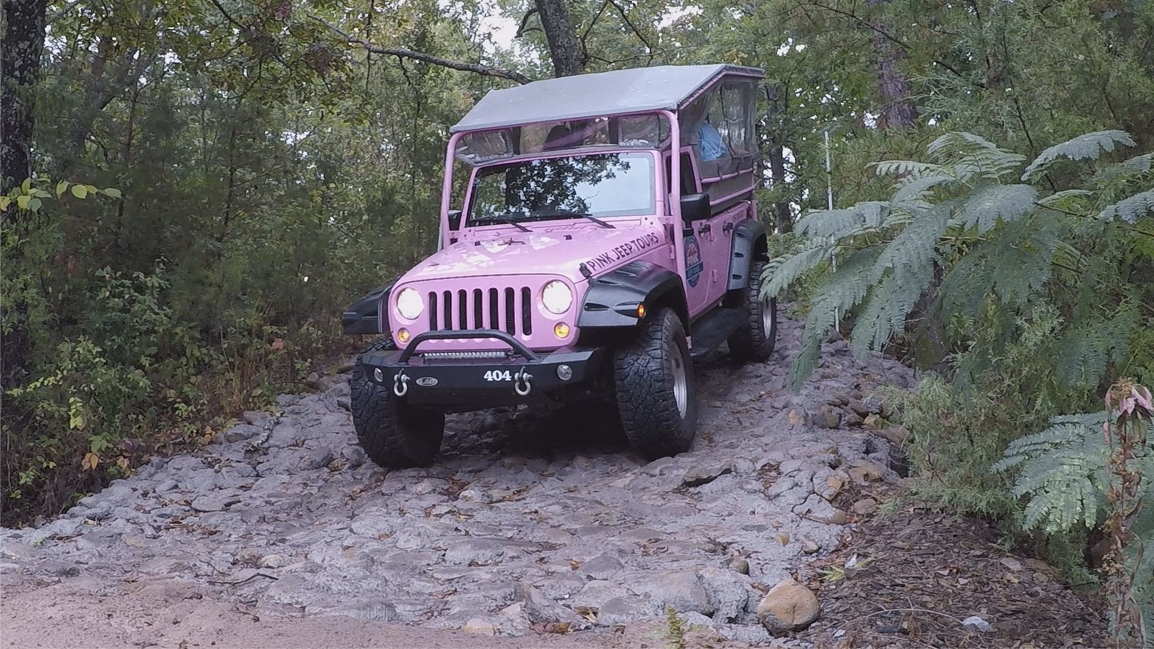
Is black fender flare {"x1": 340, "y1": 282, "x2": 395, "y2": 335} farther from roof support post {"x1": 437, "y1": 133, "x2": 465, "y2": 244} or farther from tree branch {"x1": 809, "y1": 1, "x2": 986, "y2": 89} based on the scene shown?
tree branch {"x1": 809, "y1": 1, "x2": 986, "y2": 89}

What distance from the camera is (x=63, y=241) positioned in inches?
311

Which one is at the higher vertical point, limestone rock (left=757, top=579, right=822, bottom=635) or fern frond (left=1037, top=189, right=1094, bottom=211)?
fern frond (left=1037, top=189, right=1094, bottom=211)

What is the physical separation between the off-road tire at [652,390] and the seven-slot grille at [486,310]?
0.63 m

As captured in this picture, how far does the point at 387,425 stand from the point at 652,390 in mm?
1681

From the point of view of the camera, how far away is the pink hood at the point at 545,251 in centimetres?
629

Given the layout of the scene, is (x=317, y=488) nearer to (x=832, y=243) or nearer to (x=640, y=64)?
(x=832, y=243)

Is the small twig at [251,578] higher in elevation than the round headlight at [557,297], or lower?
lower

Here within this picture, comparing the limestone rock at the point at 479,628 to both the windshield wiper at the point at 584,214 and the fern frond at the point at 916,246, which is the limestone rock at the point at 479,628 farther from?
the windshield wiper at the point at 584,214

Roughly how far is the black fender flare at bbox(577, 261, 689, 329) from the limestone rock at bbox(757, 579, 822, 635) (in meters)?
2.04

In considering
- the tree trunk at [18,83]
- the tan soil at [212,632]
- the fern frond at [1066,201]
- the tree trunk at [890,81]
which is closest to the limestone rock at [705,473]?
the tan soil at [212,632]

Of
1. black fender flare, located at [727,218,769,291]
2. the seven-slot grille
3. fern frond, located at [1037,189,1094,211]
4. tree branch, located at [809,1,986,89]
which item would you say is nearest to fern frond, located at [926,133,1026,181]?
fern frond, located at [1037,189,1094,211]

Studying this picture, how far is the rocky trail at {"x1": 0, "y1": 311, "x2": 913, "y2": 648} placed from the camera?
14.1 feet

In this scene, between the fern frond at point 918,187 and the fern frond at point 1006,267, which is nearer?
the fern frond at point 1006,267

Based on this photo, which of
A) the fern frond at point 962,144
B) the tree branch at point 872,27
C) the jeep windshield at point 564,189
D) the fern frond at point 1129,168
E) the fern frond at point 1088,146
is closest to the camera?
the fern frond at point 1088,146
